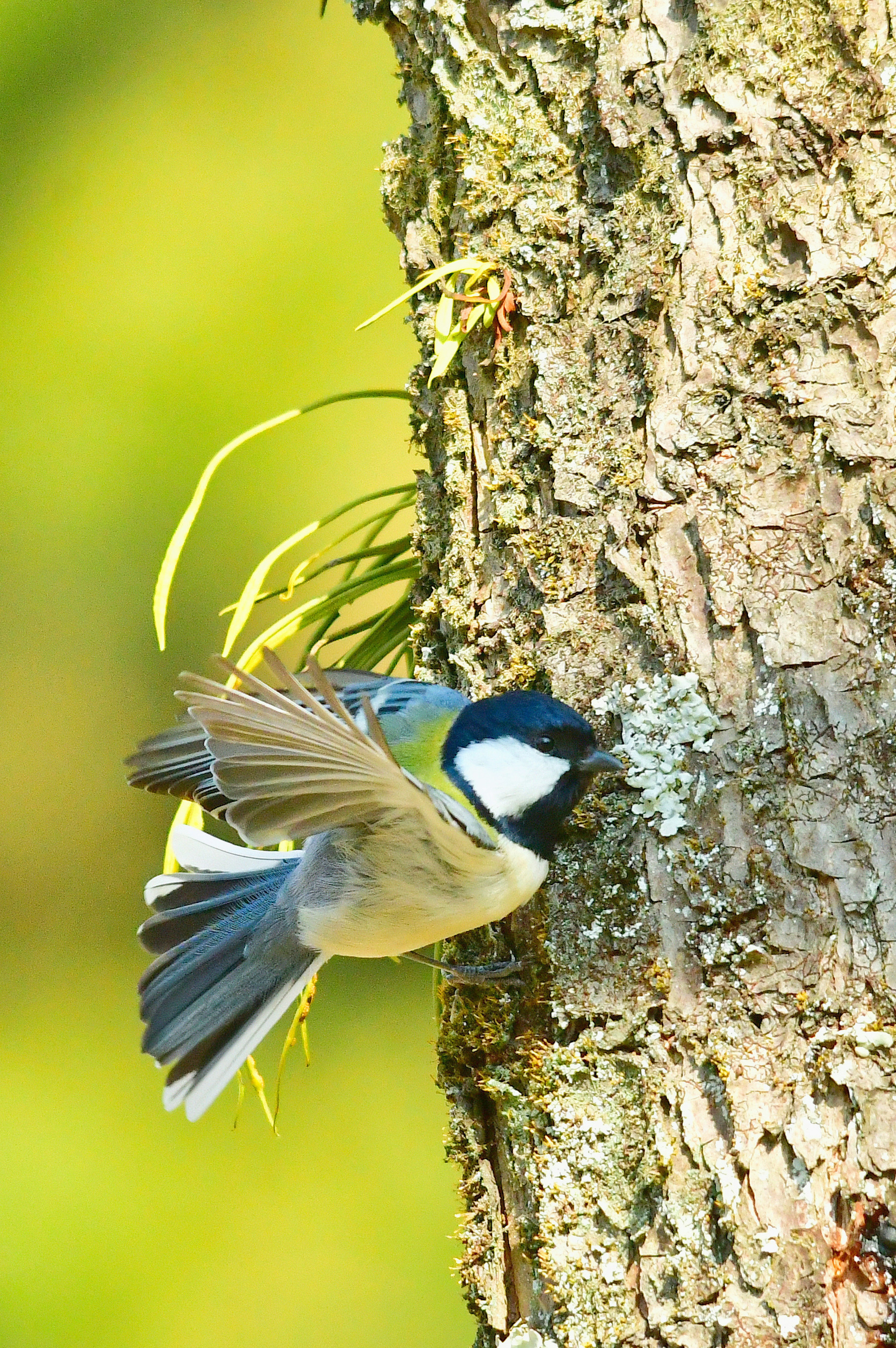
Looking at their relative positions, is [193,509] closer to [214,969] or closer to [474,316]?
[474,316]

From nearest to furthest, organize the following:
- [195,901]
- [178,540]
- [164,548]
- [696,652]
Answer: [696,652]
[178,540]
[195,901]
[164,548]

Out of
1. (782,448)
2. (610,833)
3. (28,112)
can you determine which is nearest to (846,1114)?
(610,833)

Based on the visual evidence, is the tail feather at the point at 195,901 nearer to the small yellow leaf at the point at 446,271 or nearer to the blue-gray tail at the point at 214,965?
the blue-gray tail at the point at 214,965

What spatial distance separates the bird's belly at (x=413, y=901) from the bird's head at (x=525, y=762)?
0.16ft

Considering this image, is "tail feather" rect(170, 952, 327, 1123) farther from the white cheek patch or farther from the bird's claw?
the white cheek patch

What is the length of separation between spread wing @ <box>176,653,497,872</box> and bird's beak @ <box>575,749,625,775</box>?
0.48 feet

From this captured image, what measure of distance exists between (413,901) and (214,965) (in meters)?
0.38

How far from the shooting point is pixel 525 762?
56.6 inches

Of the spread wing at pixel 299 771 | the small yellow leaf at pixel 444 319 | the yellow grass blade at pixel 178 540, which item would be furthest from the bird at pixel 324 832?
the small yellow leaf at pixel 444 319

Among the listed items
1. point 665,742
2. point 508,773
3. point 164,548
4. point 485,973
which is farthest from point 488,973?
point 164,548

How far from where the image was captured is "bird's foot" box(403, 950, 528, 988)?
141 centimetres

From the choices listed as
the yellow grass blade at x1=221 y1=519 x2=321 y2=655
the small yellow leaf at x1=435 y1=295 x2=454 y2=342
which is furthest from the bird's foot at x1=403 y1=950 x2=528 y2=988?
the small yellow leaf at x1=435 y1=295 x2=454 y2=342

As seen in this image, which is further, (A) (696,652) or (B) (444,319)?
(B) (444,319)

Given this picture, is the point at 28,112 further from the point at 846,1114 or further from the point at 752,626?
the point at 846,1114
